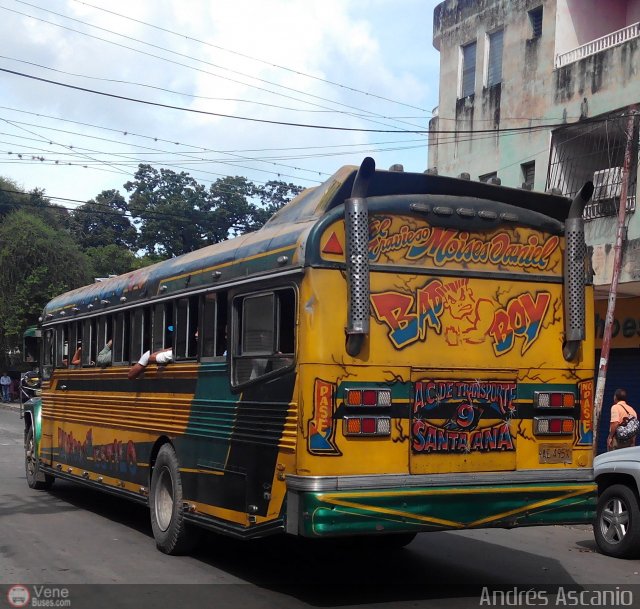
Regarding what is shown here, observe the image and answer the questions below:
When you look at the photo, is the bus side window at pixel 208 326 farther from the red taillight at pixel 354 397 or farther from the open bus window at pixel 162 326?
the red taillight at pixel 354 397

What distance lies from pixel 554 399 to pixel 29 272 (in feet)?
118

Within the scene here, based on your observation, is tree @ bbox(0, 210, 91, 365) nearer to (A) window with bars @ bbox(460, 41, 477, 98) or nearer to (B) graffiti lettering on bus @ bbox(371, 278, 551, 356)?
(A) window with bars @ bbox(460, 41, 477, 98)

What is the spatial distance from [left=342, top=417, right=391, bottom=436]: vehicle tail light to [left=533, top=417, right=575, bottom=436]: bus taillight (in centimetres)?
136

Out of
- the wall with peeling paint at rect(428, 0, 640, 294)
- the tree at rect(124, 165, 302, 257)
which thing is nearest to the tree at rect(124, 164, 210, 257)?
the tree at rect(124, 165, 302, 257)

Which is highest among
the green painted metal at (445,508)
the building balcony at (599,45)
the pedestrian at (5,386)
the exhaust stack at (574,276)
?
the building balcony at (599,45)

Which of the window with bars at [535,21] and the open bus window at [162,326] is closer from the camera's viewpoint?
the open bus window at [162,326]

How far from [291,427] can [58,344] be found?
24.5 feet

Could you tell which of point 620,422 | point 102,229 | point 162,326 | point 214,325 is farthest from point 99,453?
point 102,229

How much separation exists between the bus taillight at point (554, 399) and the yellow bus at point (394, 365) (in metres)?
0.01

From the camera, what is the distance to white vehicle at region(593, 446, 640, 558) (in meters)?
9.64

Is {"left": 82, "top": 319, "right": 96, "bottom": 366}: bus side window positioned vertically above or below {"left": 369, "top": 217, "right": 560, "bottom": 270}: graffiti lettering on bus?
below

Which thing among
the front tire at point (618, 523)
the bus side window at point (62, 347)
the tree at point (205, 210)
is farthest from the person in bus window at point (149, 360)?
the tree at point (205, 210)

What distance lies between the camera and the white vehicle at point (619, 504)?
31.6 feet

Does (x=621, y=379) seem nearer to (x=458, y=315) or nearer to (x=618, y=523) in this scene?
(x=618, y=523)
